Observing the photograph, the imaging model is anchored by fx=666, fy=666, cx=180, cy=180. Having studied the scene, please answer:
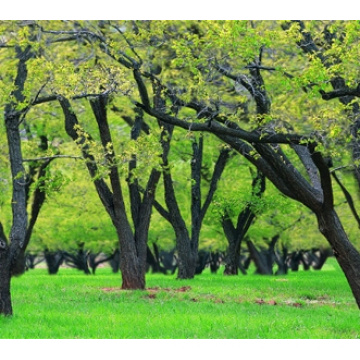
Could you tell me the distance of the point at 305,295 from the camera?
2272cm

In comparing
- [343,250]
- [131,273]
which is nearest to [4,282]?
[343,250]

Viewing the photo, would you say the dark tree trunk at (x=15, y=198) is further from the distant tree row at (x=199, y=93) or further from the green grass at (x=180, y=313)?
the green grass at (x=180, y=313)

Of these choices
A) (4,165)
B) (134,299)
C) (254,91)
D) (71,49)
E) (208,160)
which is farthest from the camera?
(208,160)

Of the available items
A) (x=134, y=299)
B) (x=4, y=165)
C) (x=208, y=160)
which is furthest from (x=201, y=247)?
(x=134, y=299)

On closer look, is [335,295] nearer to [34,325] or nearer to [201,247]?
[34,325]

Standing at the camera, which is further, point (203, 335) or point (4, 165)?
point (4, 165)

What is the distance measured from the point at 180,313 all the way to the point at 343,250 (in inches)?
161

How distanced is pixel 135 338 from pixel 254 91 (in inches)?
211

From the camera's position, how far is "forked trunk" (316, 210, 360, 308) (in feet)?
48.4

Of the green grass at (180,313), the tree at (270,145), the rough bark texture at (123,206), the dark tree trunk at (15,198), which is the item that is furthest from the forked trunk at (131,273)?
the tree at (270,145)

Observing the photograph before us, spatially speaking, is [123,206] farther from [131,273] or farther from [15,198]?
[15,198]

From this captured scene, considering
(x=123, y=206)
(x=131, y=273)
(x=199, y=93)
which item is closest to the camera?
(x=199, y=93)

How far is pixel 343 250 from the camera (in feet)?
48.8
